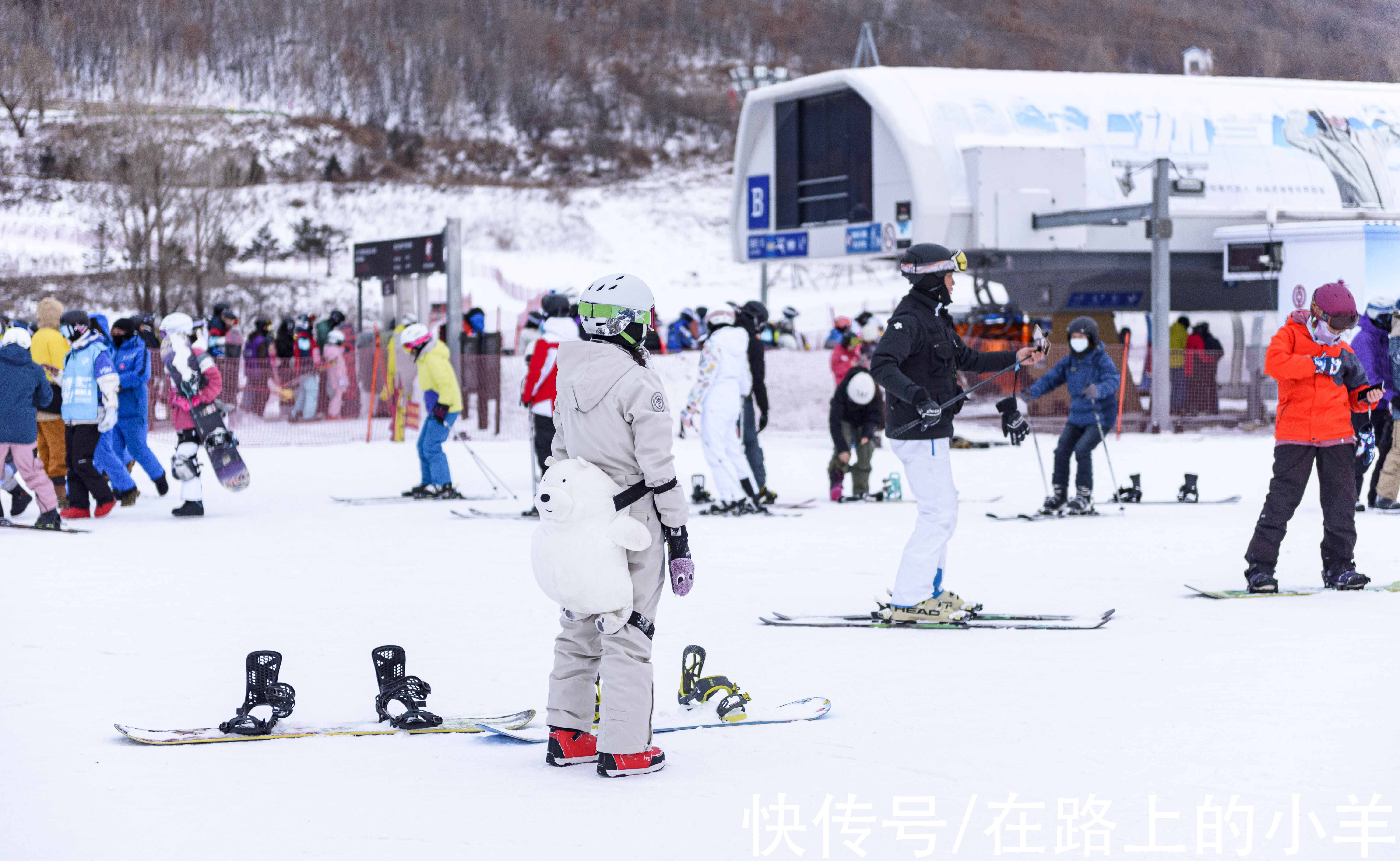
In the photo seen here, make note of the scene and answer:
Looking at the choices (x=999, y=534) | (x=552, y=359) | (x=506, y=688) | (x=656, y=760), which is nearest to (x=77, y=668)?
(x=506, y=688)

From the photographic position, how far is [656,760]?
4691 mm

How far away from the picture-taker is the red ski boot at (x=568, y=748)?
188 inches

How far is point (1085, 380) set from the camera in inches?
475

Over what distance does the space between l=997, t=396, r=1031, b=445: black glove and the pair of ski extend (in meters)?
0.86

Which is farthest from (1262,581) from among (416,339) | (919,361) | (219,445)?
(219,445)

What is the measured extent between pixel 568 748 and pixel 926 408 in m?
2.73

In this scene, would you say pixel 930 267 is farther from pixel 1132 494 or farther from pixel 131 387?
pixel 131 387

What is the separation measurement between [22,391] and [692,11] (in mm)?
113196

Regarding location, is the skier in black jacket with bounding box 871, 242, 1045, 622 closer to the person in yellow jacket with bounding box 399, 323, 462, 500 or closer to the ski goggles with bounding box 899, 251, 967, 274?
the ski goggles with bounding box 899, 251, 967, 274

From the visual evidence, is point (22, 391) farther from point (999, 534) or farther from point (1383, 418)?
point (1383, 418)

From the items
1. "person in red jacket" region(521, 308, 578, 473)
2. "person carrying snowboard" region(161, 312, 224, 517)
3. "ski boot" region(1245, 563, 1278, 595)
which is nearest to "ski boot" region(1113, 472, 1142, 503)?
"ski boot" region(1245, 563, 1278, 595)

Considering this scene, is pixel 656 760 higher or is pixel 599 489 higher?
pixel 599 489

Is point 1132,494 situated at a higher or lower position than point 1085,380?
lower

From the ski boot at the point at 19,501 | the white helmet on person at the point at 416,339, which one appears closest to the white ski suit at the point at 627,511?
the white helmet on person at the point at 416,339
